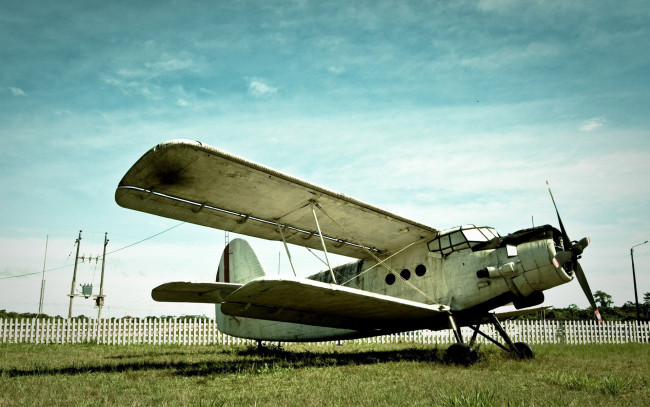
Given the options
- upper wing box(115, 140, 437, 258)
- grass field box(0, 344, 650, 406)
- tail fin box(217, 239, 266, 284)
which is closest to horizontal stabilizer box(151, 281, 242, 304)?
grass field box(0, 344, 650, 406)

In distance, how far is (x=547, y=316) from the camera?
38.7 m

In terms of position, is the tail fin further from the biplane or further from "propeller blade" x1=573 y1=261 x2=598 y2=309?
"propeller blade" x1=573 y1=261 x2=598 y2=309

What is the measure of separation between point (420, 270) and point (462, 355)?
89.7 inches

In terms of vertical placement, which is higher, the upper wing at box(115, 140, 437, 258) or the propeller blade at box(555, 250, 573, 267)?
the upper wing at box(115, 140, 437, 258)

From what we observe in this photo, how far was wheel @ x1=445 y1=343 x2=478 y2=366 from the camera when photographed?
7621mm

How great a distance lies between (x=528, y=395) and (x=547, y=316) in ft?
130

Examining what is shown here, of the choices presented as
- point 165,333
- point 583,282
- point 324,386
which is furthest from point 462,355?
point 165,333

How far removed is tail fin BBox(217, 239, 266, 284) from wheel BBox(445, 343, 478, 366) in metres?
5.60

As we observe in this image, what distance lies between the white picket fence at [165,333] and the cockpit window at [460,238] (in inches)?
346

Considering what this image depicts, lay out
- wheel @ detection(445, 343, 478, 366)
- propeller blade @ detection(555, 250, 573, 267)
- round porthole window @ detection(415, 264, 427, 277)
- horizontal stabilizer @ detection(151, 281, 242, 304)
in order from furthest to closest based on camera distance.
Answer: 1. round porthole window @ detection(415, 264, 427, 277)
2. propeller blade @ detection(555, 250, 573, 267)
3. wheel @ detection(445, 343, 478, 366)
4. horizontal stabilizer @ detection(151, 281, 242, 304)

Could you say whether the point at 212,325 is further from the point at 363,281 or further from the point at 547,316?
the point at 547,316

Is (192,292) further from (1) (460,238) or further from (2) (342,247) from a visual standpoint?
(1) (460,238)

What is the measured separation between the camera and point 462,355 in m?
7.66

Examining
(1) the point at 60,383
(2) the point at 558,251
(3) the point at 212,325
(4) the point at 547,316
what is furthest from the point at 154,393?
(4) the point at 547,316
